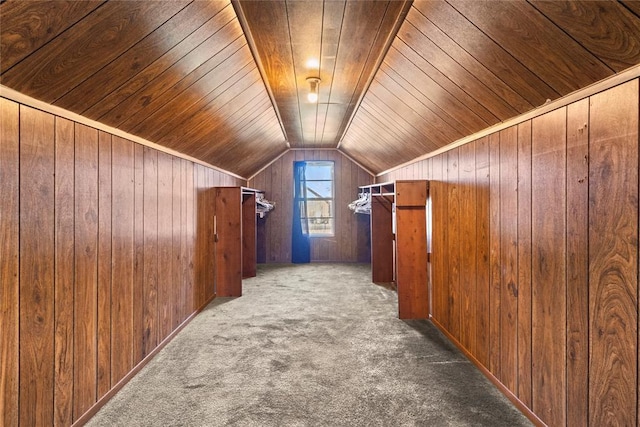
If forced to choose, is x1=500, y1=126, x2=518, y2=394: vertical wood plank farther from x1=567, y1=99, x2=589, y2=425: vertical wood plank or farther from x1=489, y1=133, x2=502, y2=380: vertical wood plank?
x1=567, y1=99, x2=589, y2=425: vertical wood plank

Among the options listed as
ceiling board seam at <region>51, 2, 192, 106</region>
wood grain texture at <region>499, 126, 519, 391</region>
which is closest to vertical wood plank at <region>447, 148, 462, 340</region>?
wood grain texture at <region>499, 126, 519, 391</region>

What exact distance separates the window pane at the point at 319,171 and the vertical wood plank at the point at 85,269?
5.26 m

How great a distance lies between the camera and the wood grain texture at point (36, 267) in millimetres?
1418

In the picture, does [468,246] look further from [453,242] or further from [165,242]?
[165,242]

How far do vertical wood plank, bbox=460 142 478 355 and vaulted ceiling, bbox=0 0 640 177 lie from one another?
0.83 feet

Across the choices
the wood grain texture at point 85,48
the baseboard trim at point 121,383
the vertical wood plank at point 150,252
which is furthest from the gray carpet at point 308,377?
the wood grain texture at point 85,48

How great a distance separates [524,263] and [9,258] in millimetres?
2445

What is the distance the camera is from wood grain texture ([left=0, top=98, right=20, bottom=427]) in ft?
4.33

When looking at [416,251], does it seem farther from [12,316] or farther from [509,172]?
[12,316]

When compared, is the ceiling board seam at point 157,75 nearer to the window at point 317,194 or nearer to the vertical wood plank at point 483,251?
the vertical wood plank at point 483,251

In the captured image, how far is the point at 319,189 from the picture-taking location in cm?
A: 708

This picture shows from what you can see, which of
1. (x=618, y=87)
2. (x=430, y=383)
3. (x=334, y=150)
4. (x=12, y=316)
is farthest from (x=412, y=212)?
(x=334, y=150)

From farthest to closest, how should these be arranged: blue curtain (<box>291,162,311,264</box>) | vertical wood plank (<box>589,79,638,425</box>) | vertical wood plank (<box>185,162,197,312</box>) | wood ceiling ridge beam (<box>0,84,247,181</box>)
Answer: blue curtain (<box>291,162,311,264</box>)
vertical wood plank (<box>185,162,197,312</box>)
wood ceiling ridge beam (<box>0,84,247,181</box>)
vertical wood plank (<box>589,79,638,425</box>)

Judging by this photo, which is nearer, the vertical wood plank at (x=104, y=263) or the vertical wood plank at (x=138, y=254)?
the vertical wood plank at (x=104, y=263)
